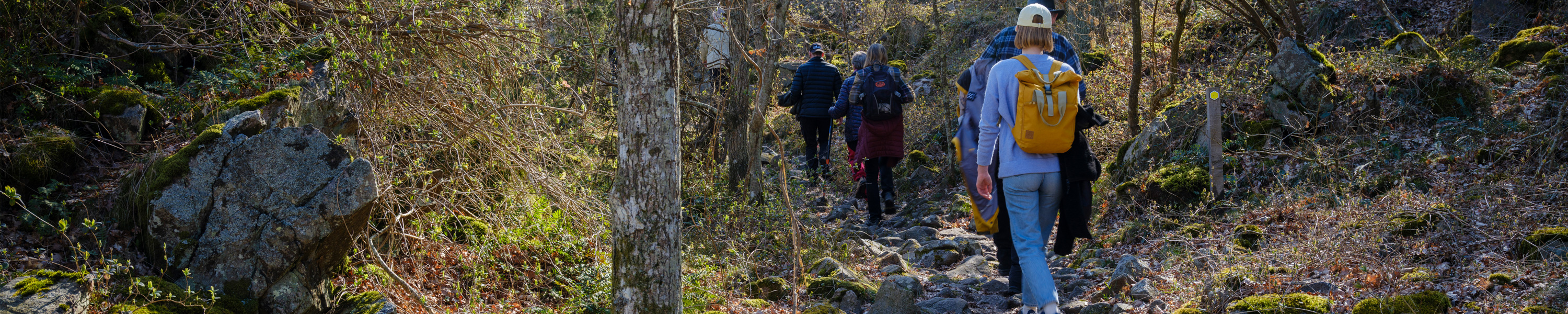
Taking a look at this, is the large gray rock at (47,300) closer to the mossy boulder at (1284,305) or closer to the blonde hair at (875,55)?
the mossy boulder at (1284,305)

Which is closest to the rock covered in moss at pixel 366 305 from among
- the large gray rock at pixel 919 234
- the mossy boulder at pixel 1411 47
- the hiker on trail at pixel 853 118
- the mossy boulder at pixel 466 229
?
the mossy boulder at pixel 466 229

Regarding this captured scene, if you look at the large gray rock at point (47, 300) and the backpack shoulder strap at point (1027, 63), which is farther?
the backpack shoulder strap at point (1027, 63)

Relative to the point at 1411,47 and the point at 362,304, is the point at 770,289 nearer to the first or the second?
the point at 362,304

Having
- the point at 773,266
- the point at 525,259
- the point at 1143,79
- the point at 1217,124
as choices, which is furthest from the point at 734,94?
the point at 1143,79

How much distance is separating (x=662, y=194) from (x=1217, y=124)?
4.76 m

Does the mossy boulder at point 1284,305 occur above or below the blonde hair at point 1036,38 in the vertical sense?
below

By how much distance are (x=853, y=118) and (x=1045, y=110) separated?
4.75 m

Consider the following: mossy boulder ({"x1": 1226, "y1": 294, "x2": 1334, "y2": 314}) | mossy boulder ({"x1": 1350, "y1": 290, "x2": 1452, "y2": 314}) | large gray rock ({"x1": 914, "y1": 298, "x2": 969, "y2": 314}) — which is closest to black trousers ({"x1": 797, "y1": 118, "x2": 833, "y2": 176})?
large gray rock ({"x1": 914, "y1": 298, "x2": 969, "y2": 314})

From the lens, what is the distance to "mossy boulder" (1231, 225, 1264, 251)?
4961 mm

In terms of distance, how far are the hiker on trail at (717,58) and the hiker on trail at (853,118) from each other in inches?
47.8

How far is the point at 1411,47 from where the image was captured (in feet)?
23.6

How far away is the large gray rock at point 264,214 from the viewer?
155 inches

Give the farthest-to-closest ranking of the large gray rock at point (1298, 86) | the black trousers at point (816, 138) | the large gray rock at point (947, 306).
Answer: the black trousers at point (816, 138), the large gray rock at point (1298, 86), the large gray rock at point (947, 306)

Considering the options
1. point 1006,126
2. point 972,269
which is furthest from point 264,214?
point 972,269
